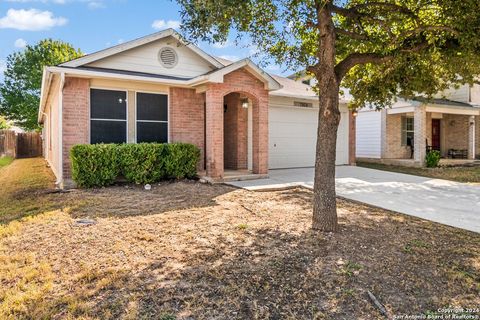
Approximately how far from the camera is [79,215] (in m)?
6.75

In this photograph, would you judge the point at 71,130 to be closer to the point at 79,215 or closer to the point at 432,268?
the point at 79,215

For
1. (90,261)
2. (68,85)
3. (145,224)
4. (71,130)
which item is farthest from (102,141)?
(90,261)

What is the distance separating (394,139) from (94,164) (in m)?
16.0

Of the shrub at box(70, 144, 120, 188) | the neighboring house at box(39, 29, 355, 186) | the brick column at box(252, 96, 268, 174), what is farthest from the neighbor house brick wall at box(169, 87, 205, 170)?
the shrub at box(70, 144, 120, 188)

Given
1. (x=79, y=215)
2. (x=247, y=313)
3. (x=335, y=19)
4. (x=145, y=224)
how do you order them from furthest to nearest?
(x=335, y=19) < (x=79, y=215) < (x=145, y=224) < (x=247, y=313)

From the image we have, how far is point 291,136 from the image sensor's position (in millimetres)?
15070

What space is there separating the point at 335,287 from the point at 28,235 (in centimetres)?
482

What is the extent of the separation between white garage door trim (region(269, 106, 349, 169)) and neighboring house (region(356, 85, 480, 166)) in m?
5.43

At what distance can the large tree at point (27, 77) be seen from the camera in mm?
33844

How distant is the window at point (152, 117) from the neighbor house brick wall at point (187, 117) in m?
0.24

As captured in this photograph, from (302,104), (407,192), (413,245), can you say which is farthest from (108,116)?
(407,192)

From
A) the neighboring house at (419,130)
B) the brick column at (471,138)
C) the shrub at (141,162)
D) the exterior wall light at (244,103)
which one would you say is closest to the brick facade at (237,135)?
the exterior wall light at (244,103)

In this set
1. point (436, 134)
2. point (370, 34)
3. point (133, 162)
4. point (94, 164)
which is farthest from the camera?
point (436, 134)

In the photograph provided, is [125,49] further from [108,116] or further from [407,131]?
[407,131]
